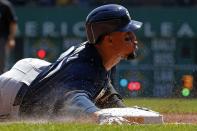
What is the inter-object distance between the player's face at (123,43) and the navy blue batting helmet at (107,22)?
46 mm

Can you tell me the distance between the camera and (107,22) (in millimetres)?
6574

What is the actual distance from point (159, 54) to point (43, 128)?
41.9ft

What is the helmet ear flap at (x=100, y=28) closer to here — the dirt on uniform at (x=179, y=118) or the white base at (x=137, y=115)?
the white base at (x=137, y=115)

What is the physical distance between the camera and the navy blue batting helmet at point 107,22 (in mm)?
6562

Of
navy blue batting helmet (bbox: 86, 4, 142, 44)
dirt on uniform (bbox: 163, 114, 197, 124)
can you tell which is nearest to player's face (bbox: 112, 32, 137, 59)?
navy blue batting helmet (bbox: 86, 4, 142, 44)

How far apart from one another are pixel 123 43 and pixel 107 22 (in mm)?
208

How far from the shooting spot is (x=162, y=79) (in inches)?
660

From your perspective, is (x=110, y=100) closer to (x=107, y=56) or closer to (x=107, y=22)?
(x=107, y=56)

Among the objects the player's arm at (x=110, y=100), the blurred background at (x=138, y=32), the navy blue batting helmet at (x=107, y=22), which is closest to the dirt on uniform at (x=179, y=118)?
the player's arm at (x=110, y=100)

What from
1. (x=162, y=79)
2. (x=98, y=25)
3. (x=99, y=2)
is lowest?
(x=162, y=79)

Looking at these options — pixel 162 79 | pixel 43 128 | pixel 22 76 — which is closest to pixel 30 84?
pixel 22 76

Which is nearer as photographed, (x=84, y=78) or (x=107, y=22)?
(x=84, y=78)

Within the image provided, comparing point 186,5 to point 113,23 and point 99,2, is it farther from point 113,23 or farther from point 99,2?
point 113,23

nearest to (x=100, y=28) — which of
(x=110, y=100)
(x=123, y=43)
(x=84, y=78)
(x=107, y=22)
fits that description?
(x=107, y=22)
